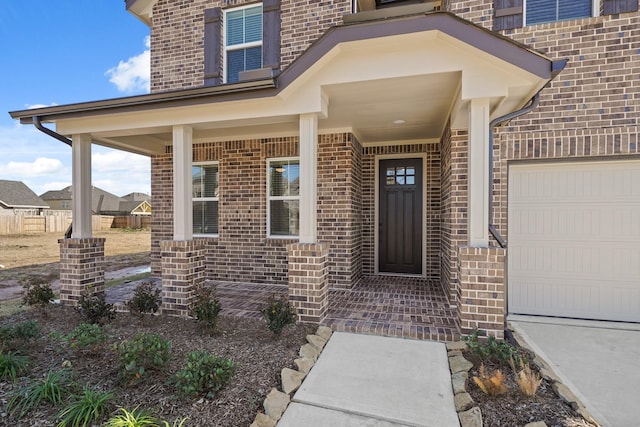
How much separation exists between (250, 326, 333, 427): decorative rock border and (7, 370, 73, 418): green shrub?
5.25 feet

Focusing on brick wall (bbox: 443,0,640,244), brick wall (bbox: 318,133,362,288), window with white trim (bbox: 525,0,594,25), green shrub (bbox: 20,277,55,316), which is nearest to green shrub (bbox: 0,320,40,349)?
green shrub (bbox: 20,277,55,316)

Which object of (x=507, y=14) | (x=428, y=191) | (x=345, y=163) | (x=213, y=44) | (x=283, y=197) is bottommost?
(x=283, y=197)

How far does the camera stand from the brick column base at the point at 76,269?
4.85 metres

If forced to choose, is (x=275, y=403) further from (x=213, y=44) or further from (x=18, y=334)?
(x=213, y=44)

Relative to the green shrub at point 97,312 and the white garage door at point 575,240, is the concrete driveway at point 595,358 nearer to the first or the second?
the white garage door at point 575,240

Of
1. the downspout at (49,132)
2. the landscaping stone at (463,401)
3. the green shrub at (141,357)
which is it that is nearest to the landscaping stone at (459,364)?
the landscaping stone at (463,401)

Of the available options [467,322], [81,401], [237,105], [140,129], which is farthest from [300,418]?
[140,129]

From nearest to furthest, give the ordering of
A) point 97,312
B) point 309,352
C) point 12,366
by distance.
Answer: point 12,366
point 309,352
point 97,312

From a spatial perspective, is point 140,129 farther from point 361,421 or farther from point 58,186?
point 58,186

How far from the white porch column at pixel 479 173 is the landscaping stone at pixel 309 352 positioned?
205 cm

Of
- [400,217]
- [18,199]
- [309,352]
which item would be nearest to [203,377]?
[309,352]

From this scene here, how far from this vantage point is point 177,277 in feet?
14.4

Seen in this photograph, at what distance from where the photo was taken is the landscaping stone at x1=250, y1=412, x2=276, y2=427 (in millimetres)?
2255

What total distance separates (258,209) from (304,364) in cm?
365
